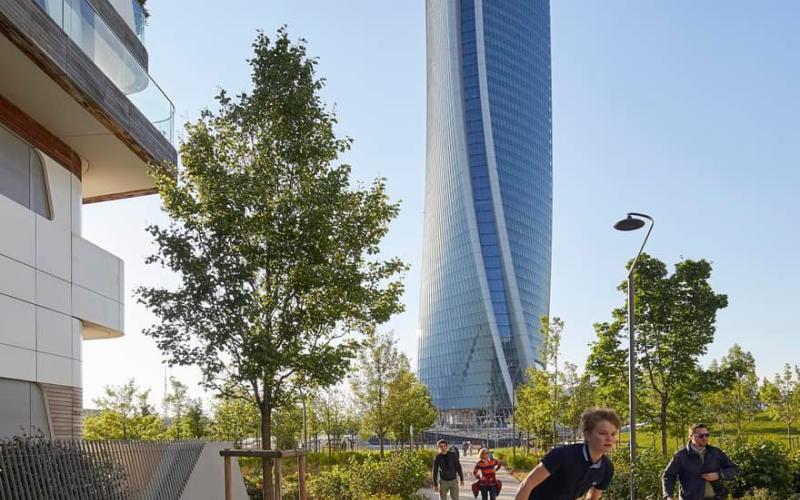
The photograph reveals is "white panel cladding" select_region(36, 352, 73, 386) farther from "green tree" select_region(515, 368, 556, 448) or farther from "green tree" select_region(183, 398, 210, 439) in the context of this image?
"green tree" select_region(183, 398, 210, 439)

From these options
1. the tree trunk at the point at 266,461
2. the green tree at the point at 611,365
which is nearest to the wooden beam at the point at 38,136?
the tree trunk at the point at 266,461

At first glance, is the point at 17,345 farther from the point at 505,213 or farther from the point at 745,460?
the point at 505,213

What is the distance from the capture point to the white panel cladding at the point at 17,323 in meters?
13.8

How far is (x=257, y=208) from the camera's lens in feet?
51.4

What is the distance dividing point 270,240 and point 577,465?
398 inches

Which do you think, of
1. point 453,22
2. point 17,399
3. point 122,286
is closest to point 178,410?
point 122,286

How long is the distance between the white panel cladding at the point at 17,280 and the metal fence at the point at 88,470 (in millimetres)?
3177

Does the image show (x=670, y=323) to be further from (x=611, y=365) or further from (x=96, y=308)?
(x=96, y=308)

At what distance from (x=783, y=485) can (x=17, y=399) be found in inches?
572

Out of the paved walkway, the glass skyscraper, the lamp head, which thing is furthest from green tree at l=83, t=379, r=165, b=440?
the glass skyscraper

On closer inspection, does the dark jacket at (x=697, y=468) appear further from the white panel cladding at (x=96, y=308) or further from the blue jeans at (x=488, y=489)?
the white panel cladding at (x=96, y=308)

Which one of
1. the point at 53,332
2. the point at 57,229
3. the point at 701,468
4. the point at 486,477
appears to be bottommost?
the point at 486,477

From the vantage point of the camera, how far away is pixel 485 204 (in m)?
127

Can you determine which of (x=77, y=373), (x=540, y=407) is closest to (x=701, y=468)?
(x=77, y=373)
